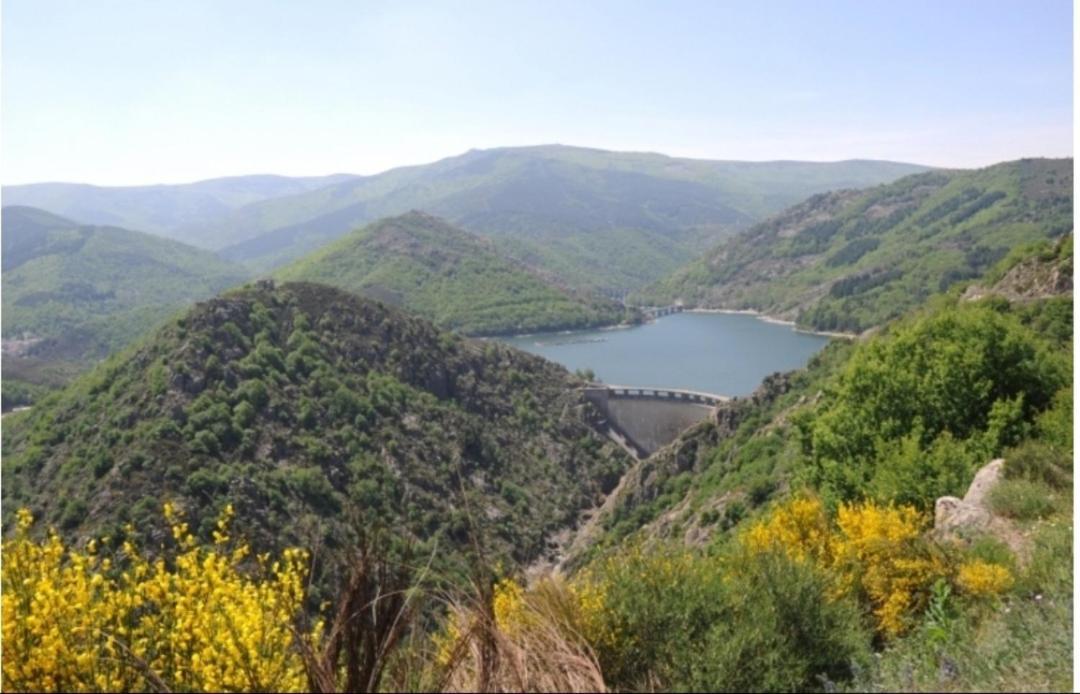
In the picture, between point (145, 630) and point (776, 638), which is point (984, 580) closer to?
point (776, 638)

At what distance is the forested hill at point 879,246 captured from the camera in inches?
4594

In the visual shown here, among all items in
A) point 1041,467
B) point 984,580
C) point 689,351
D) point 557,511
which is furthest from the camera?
point 689,351

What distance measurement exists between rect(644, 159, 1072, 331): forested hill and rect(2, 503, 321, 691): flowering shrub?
110m

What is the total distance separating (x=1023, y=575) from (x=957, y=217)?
16613 cm

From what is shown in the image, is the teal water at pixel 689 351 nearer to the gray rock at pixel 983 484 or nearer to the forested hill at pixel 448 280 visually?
the forested hill at pixel 448 280

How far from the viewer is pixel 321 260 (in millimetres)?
150500

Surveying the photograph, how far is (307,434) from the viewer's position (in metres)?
43.0

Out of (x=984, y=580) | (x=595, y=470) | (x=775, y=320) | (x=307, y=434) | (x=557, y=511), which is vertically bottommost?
(x=557, y=511)

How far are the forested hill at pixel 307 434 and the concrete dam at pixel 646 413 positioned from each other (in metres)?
3.44

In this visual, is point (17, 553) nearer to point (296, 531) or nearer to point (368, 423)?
point (296, 531)

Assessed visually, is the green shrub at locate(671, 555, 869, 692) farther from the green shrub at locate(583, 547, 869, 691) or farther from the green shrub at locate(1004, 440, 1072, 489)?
the green shrub at locate(1004, 440, 1072, 489)

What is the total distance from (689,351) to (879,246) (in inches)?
2662

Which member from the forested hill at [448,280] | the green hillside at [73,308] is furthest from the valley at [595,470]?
the forested hill at [448,280]

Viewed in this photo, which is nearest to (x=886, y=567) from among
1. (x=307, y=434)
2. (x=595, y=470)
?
(x=307, y=434)
